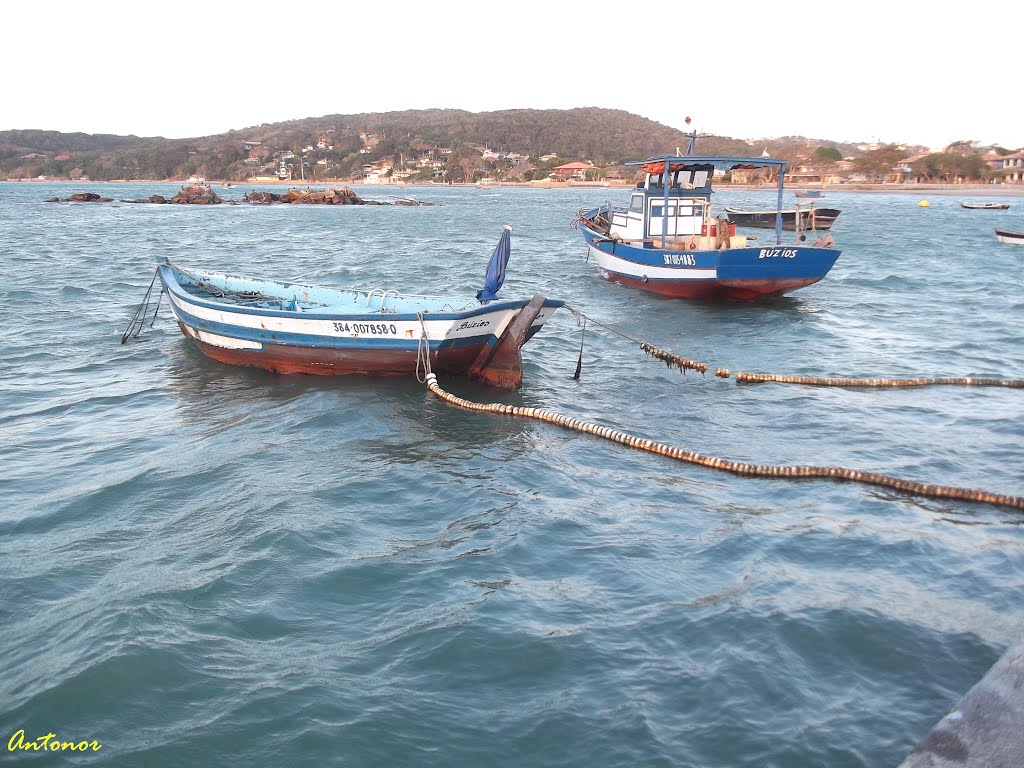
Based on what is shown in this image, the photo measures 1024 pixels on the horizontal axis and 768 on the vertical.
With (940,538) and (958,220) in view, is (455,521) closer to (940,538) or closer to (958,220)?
(940,538)

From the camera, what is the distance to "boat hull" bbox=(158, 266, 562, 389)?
13133 mm

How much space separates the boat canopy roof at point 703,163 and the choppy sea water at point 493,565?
644cm

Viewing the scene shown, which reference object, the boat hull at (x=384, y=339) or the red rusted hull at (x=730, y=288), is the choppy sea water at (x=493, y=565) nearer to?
the boat hull at (x=384, y=339)

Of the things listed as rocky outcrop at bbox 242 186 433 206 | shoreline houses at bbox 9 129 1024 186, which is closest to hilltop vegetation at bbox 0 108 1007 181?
shoreline houses at bbox 9 129 1024 186

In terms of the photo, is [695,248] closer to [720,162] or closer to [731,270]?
[731,270]

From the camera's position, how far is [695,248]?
22.5 metres

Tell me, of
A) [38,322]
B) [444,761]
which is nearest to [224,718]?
[444,761]

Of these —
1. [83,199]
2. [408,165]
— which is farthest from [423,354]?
[408,165]

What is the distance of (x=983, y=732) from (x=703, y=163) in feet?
63.9

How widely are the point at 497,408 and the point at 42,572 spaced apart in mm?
6461

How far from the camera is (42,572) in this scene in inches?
312

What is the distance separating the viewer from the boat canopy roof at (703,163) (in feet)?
68.3

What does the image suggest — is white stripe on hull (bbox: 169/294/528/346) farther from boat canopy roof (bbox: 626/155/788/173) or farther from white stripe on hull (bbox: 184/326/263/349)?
boat canopy roof (bbox: 626/155/788/173)

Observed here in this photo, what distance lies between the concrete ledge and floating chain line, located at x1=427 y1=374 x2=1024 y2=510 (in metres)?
4.29
